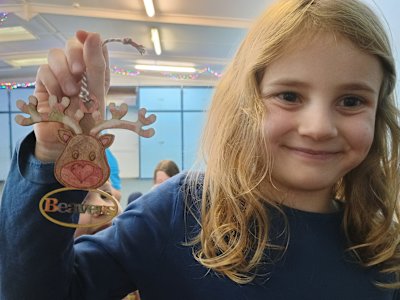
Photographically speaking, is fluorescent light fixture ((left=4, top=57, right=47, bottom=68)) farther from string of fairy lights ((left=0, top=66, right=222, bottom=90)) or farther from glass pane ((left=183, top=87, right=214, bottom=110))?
glass pane ((left=183, top=87, right=214, bottom=110))

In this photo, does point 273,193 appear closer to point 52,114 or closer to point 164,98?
point 52,114

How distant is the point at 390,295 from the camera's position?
574 millimetres

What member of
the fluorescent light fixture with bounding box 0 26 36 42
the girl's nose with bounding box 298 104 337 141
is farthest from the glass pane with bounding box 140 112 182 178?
the girl's nose with bounding box 298 104 337 141

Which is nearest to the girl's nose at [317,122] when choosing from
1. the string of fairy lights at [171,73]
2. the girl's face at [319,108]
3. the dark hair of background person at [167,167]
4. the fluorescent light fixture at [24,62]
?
the girl's face at [319,108]

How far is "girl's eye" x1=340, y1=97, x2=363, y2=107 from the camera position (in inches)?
20.3

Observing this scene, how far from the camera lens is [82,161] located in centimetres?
39

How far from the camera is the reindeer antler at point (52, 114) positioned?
0.38 meters

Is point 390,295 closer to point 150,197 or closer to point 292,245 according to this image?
point 292,245

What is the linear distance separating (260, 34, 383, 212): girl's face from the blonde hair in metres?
0.02

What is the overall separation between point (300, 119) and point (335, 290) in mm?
243

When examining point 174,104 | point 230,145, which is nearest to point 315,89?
point 230,145

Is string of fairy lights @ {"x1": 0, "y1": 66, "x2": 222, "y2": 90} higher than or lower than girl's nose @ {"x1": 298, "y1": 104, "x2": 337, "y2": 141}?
higher

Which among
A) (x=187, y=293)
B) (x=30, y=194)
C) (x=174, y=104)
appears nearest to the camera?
(x=30, y=194)

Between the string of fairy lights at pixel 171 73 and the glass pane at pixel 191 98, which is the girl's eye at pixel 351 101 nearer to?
the string of fairy lights at pixel 171 73
